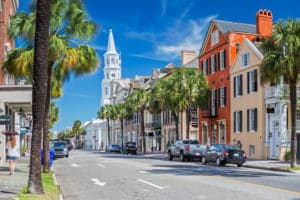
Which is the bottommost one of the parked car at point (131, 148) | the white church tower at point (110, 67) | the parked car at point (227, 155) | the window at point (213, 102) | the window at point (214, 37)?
the parked car at point (131, 148)

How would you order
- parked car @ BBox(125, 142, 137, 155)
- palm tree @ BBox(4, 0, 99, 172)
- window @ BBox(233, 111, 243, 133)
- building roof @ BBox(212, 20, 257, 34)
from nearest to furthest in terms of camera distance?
palm tree @ BBox(4, 0, 99, 172), window @ BBox(233, 111, 243, 133), building roof @ BBox(212, 20, 257, 34), parked car @ BBox(125, 142, 137, 155)

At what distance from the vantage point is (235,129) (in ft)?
154

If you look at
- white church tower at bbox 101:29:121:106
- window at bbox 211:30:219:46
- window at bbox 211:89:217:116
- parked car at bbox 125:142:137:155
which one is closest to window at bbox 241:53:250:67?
window at bbox 211:30:219:46

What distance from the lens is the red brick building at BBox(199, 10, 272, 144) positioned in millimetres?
48156

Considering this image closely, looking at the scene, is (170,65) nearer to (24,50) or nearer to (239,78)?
(239,78)

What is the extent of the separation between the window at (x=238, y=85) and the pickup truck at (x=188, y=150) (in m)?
6.67

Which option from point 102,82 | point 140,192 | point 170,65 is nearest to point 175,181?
point 140,192

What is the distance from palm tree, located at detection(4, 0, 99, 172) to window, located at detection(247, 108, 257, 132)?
22672mm

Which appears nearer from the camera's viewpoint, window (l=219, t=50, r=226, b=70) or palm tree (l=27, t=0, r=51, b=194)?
palm tree (l=27, t=0, r=51, b=194)

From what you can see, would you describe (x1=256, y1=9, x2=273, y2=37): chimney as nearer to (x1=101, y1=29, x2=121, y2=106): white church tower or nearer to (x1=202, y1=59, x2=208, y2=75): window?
(x1=202, y1=59, x2=208, y2=75): window

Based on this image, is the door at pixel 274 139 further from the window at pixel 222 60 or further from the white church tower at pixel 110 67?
the white church tower at pixel 110 67

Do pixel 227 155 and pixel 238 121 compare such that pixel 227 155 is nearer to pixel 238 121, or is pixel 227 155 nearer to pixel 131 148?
pixel 238 121

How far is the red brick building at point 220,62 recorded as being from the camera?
48156 mm

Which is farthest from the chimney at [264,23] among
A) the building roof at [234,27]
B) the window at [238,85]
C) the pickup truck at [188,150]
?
the pickup truck at [188,150]
